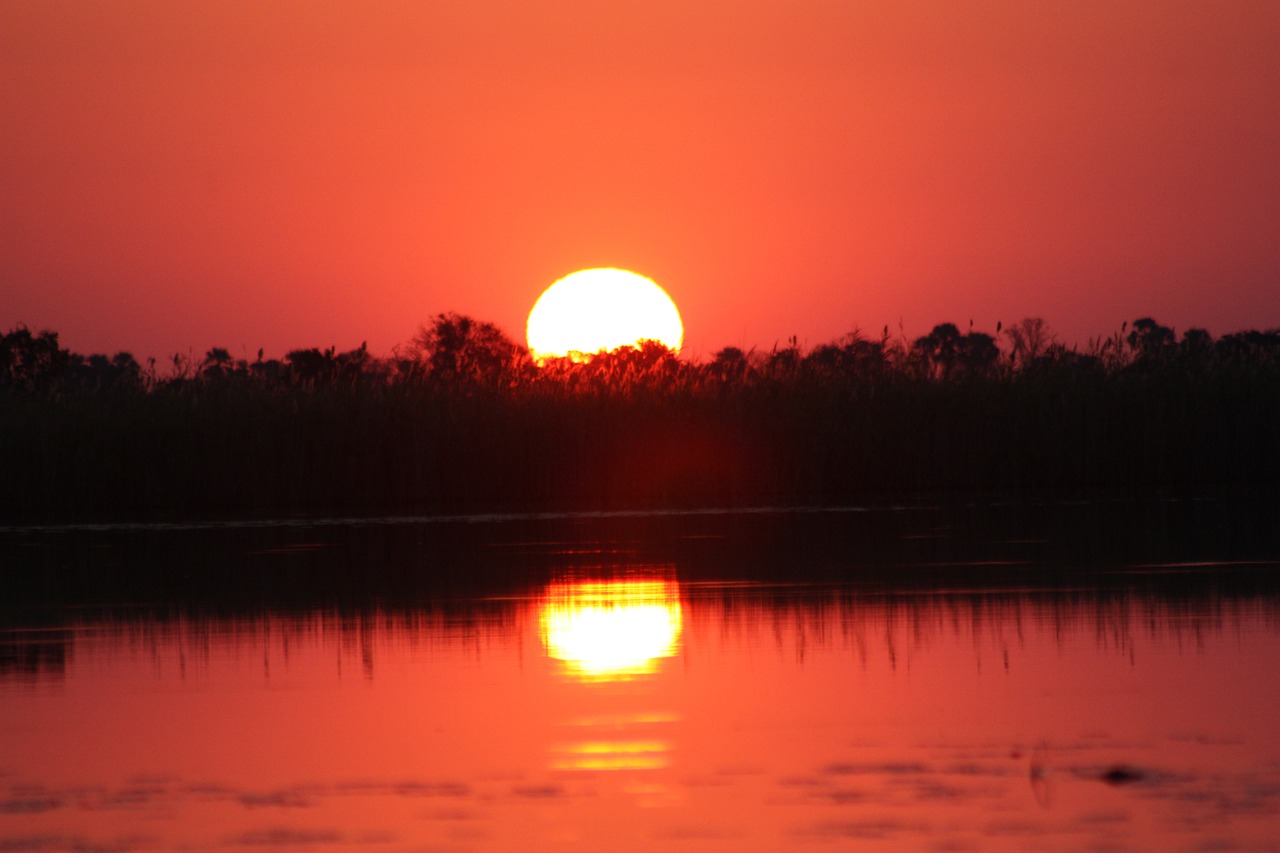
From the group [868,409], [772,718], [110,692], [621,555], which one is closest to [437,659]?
[110,692]

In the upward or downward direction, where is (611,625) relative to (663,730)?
upward

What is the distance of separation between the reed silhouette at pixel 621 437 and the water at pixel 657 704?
10.2m

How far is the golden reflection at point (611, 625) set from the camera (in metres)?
7.70

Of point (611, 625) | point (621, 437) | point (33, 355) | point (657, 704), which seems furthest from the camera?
point (33, 355)

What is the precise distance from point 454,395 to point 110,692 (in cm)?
1705

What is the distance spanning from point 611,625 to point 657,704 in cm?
249

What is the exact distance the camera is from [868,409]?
2364 cm

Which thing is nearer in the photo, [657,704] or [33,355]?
[657,704]

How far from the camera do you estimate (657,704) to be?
6562mm

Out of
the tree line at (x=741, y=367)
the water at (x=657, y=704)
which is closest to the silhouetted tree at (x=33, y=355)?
the tree line at (x=741, y=367)

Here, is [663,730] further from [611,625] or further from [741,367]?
[741,367]

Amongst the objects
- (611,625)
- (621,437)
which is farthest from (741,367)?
(611,625)

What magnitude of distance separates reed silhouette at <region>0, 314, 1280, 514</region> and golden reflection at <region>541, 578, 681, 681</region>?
11.1 metres

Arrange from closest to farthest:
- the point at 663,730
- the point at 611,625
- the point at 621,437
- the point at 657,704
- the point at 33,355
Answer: the point at 663,730 → the point at 657,704 → the point at 611,625 → the point at 621,437 → the point at 33,355
